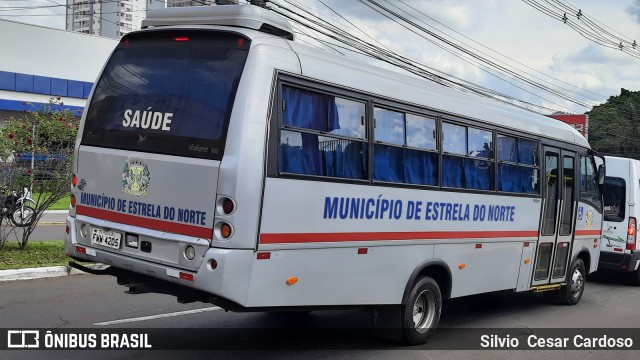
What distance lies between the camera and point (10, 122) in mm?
11586

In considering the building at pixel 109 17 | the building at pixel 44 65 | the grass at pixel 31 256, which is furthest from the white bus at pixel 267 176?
the building at pixel 109 17

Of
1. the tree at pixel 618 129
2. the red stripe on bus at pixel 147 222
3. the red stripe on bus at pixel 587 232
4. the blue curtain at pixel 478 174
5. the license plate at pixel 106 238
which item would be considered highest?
the tree at pixel 618 129

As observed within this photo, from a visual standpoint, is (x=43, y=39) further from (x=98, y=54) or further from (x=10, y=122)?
(x=10, y=122)

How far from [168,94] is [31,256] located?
6.81 m

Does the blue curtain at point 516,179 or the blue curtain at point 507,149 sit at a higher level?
the blue curtain at point 507,149

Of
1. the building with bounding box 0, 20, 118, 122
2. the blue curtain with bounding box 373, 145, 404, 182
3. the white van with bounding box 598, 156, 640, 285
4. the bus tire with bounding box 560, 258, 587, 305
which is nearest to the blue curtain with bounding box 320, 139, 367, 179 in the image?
the blue curtain with bounding box 373, 145, 404, 182

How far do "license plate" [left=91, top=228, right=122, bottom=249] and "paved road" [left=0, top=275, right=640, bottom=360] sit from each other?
3.70 ft

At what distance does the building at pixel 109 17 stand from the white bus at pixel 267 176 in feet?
304

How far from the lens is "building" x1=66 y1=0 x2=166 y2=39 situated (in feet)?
337

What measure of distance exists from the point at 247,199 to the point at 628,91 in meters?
56.1

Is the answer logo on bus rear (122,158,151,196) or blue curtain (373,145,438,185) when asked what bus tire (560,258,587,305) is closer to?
blue curtain (373,145,438,185)

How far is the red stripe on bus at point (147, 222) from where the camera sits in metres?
5.23

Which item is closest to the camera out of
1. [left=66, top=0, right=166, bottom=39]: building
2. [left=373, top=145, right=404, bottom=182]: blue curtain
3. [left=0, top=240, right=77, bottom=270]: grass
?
[left=373, top=145, right=404, bottom=182]: blue curtain

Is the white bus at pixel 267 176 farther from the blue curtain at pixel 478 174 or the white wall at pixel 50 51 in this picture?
the white wall at pixel 50 51
